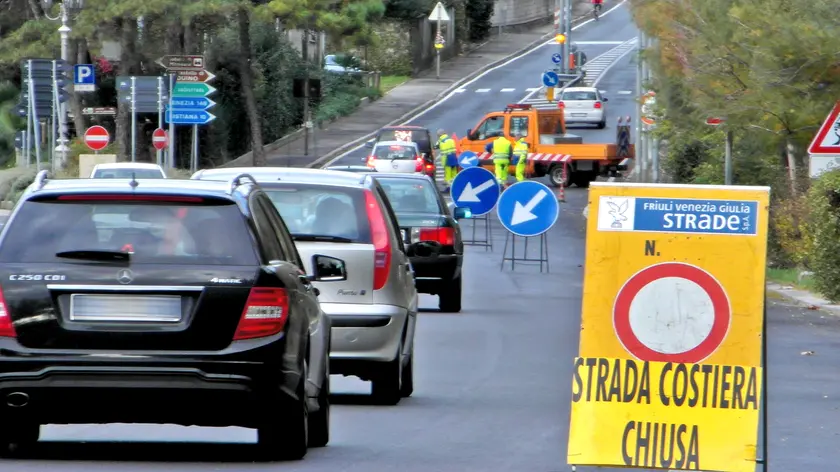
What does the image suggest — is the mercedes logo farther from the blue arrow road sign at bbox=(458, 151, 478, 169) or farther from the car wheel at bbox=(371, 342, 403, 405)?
the blue arrow road sign at bbox=(458, 151, 478, 169)

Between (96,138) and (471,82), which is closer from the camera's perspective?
(96,138)

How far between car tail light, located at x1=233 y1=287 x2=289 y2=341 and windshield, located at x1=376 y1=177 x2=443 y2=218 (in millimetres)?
12008

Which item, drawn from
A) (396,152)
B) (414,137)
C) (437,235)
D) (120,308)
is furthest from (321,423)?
(414,137)

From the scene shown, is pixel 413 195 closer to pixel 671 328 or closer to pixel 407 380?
pixel 407 380

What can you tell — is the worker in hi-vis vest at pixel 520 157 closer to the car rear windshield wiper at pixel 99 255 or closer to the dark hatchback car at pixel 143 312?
the dark hatchback car at pixel 143 312

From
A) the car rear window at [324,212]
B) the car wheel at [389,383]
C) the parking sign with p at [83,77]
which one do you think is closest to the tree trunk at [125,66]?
the parking sign with p at [83,77]

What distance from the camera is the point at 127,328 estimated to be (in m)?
8.32

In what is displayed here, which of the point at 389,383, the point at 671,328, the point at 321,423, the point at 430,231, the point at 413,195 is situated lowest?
the point at 430,231

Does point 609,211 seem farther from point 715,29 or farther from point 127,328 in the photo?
point 715,29

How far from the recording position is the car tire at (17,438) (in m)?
8.71

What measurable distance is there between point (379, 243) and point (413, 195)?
9213 mm

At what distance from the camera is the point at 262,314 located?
849cm

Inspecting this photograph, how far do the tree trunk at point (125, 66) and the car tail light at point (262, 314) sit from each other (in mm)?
42202

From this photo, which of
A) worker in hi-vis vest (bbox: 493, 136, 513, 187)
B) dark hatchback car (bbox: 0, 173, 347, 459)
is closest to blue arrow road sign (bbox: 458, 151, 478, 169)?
worker in hi-vis vest (bbox: 493, 136, 513, 187)
